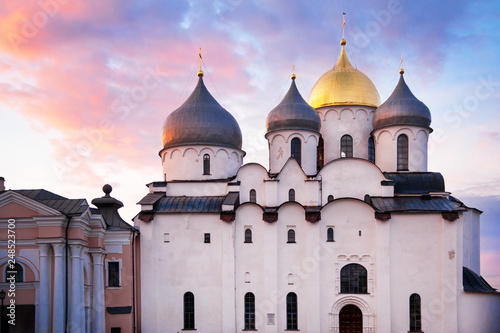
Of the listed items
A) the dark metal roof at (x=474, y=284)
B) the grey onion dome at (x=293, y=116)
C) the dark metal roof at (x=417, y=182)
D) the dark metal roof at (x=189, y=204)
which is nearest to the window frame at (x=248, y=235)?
the dark metal roof at (x=189, y=204)

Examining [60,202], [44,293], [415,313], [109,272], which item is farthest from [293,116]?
[44,293]

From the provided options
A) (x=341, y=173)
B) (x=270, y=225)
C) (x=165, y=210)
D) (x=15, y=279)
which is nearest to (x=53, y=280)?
(x=15, y=279)

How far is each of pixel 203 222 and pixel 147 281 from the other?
402 cm

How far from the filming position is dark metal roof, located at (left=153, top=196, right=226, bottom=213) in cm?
3036

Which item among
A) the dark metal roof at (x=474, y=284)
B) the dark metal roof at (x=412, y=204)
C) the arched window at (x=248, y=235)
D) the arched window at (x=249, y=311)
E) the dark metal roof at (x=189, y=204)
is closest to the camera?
the dark metal roof at (x=474, y=284)

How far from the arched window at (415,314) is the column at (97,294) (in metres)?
14.4

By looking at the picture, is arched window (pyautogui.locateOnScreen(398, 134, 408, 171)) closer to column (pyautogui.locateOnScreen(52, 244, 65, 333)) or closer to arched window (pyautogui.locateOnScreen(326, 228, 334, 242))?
arched window (pyautogui.locateOnScreen(326, 228, 334, 242))

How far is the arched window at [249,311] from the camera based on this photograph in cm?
2927

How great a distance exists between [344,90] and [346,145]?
339 centimetres

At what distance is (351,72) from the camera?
36.6 m

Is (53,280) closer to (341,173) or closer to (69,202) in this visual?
(69,202)

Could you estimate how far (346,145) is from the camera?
35250mm

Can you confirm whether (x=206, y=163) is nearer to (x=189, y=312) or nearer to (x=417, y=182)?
(x=189, y=312)

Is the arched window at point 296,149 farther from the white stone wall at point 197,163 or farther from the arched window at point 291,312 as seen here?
the arched window at point 291,312
